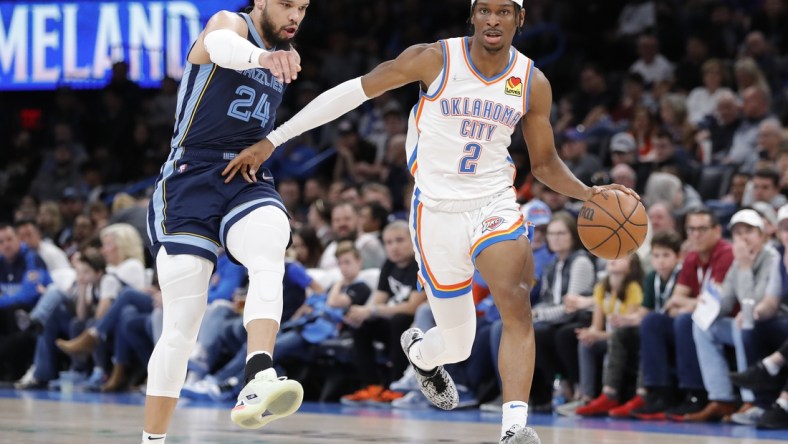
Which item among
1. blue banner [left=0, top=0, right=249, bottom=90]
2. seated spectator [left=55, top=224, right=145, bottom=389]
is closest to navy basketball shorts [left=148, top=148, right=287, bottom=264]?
seated spectator [left=55, top=224, right=145, bottom=389]

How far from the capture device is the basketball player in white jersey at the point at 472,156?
551cm

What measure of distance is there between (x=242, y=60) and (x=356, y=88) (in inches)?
31.2

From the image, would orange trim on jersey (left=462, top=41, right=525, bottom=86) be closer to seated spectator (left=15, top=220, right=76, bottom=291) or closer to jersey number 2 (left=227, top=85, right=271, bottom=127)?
jersey number 2 (left=227, top=85, right=271, bottom=127)

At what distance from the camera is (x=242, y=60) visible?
4.95m

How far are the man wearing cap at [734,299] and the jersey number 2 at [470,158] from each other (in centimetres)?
315

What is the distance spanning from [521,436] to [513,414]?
0.17 meters

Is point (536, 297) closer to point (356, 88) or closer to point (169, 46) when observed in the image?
point (356, 88)

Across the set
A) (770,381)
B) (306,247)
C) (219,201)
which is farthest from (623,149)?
(219,201)

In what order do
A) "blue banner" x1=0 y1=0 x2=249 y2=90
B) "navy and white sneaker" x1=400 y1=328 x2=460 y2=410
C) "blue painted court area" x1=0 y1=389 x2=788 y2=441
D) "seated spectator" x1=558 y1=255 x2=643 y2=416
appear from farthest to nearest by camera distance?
"blue banner" x1=0 y1=0 x2=249 y2=90
"seated spectator" x1=558 y1=255 x2=643 y2=416
"blue painted court area" x1=0 y1=389 x2=788 y2=441
"navy and white sneaker" x1=400 y1=328 x2=460 y2=410

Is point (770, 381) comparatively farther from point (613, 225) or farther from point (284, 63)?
point (284, 63)

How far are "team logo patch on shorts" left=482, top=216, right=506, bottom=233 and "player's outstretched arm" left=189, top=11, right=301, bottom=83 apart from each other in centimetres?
122

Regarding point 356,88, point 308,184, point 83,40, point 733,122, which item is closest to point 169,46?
point 83,40

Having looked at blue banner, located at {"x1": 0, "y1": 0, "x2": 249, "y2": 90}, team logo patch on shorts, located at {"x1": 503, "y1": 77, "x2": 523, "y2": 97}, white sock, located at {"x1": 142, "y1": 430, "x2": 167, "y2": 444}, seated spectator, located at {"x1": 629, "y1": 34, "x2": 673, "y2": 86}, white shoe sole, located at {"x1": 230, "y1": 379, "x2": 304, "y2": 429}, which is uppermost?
blue banner, located at {"x1": 0, "y1": 0, "x2": 249, "y2": 90}

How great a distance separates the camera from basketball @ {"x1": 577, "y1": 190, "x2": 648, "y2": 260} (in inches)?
228
